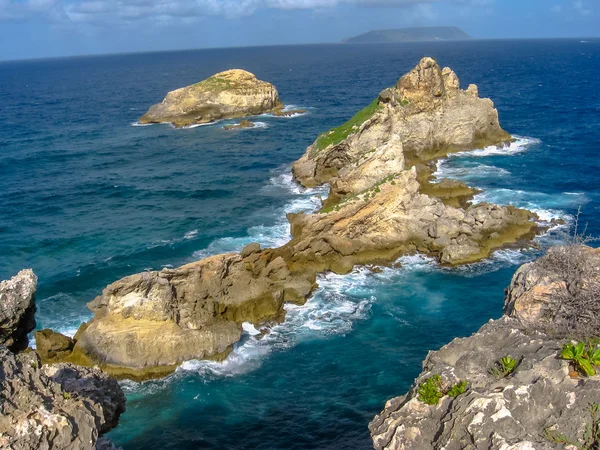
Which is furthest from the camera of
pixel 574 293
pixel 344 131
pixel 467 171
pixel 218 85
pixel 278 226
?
pixel 218 85

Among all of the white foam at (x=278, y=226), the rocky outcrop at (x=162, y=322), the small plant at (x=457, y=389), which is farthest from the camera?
the white foam at (x=278, y=226)

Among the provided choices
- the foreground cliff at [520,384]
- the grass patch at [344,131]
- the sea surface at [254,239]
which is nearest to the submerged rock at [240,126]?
the sea surface at [254,239]

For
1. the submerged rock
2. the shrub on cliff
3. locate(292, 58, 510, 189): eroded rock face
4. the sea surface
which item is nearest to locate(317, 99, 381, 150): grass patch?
locate(292, 58, 510, 189): eroded rock face

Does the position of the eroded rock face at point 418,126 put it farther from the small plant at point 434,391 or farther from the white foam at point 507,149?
the small plant at point 434,391

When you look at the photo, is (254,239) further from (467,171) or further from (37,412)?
(37,412)

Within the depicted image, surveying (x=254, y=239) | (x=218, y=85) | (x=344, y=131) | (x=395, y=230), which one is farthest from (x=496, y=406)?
(x=218, y=85)

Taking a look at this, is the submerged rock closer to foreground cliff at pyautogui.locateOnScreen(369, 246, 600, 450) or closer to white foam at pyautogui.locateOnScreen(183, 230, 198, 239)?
white foam at pyautogui.locateOnScreen(183, 230, 198, 239)
